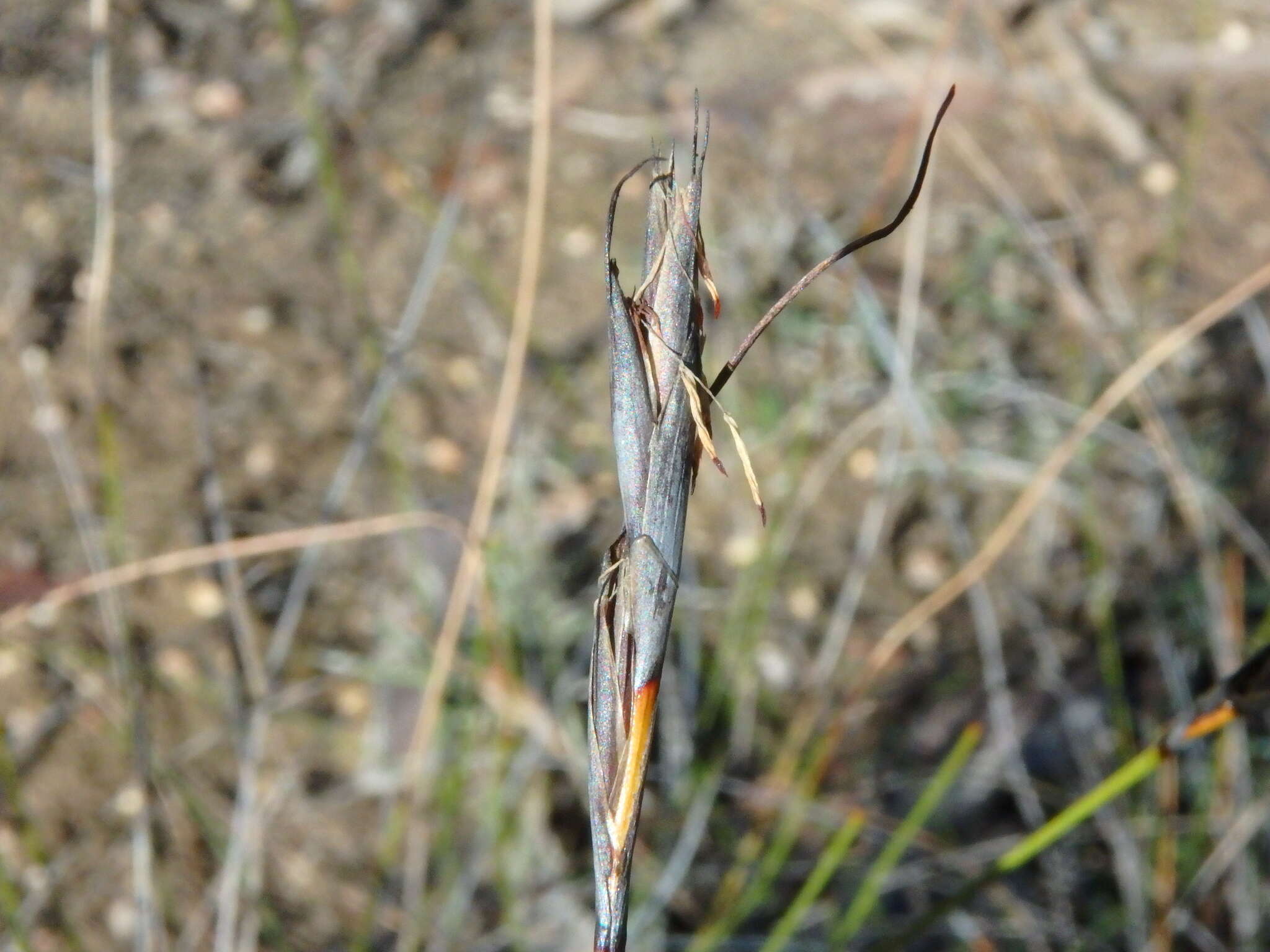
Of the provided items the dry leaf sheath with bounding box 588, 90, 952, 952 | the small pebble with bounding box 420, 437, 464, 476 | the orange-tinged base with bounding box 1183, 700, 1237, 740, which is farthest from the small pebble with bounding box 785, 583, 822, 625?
the dry leaf sheath with bounding box 588, 90, 952, 952

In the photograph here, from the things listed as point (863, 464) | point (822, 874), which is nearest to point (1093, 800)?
point (822, 874)

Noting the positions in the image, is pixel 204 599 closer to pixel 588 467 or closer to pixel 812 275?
pixel 588 467

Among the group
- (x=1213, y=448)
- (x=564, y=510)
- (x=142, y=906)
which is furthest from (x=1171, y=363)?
(x=142, y=906)

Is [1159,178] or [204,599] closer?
[204,599]

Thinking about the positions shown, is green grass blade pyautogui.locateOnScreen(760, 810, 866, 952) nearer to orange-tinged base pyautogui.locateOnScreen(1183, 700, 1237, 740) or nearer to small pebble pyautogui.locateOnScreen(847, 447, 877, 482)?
orange-tinged base pyautogui.locateOnScreen(1183, 700, 1237, 740)

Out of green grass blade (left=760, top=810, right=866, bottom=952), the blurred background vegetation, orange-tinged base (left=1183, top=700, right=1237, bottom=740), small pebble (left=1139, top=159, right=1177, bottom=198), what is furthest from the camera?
small pebble (left=1139, top=159, right=1177, bottom=198)

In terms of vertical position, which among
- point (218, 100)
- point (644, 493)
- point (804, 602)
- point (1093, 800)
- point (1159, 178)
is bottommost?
point (804, 602)

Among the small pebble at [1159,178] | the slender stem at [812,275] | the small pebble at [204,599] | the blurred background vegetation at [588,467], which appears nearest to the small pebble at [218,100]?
the blurred background vegetation at [588,467]
